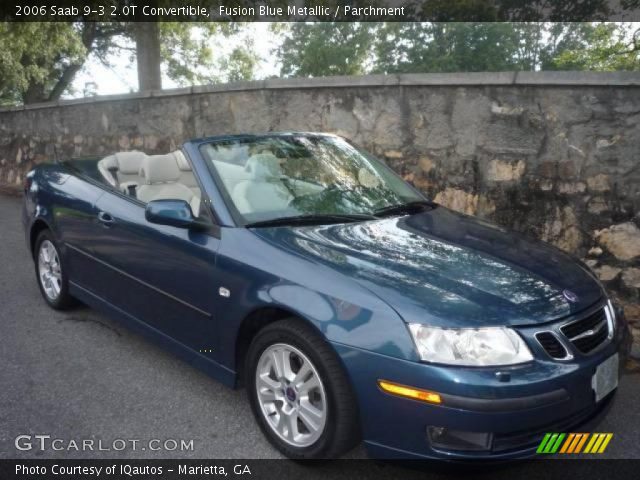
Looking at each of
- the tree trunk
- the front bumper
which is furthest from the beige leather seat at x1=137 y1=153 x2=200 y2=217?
the tree trunk

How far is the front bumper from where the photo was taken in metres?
2.19

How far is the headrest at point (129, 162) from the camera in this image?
4.48 m

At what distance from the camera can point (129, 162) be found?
4547 mm

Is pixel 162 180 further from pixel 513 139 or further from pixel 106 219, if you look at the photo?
pixel 513 139

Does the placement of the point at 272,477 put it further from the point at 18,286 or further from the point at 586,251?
the point at 18,286

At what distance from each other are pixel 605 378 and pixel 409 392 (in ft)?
3.02

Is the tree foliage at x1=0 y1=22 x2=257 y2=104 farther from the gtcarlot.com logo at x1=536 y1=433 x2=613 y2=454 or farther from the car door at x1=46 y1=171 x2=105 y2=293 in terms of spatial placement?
the gtcarlot.com logo at x1=536 y1=433 x2=613 y2=454

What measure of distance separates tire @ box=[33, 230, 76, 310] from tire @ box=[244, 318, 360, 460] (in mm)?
2307

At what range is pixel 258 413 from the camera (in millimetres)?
2871

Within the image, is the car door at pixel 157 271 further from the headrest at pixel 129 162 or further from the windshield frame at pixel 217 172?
the headrest at pixel 129 162

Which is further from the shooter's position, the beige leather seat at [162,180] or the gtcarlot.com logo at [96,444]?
the beige leather seat at [162,180]

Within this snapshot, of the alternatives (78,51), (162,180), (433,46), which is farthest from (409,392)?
(433,46)

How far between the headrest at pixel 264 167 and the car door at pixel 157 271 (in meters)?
0.53

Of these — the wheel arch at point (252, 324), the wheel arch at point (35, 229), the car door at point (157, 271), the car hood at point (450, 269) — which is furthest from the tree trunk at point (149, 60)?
the wheel arch at point (252, 324)
